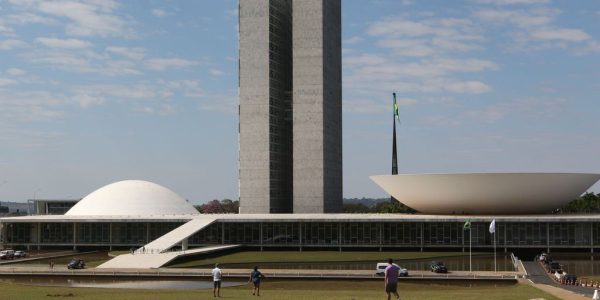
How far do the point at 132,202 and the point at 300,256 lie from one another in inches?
1389

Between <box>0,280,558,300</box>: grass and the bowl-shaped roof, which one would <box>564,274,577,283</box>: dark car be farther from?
the bowl-shaped roof

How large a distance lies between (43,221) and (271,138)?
33.6 metres

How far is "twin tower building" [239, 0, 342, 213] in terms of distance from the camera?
113875 mm

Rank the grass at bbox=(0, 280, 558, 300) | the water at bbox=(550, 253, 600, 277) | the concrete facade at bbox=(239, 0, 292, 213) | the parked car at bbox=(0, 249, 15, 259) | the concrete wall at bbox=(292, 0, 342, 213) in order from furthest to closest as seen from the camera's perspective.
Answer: the concrete wall at bbox=(292, 0, 342, 213), the concrete facade at bbox=(239, 0, 292, 213), the parked car at bbox=(0, 249, 15, 259), the water at bbox=(550, 253, 600, 277), the grass at bbox=(0, 280, 558, 300)

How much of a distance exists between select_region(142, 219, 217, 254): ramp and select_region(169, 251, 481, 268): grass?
5.41 m

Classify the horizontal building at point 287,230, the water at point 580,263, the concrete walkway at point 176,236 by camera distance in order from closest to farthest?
the water at point 580,263 → the concrete walkway at point 176,236 → the horizontal building at point 287,230

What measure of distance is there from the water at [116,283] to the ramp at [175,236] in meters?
20.3

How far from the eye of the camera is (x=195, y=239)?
97.5 metres

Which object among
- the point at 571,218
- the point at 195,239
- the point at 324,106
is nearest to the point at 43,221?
the point at 195,239

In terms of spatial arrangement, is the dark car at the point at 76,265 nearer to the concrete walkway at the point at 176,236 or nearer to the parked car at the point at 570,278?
the concrete walkway at the point at 176,236

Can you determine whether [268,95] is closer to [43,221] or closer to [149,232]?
[149,232]

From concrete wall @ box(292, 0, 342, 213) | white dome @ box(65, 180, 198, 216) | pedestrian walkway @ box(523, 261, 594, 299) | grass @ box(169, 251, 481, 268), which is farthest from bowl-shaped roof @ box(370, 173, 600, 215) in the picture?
white dome @ box(65, 180, 198, 216)

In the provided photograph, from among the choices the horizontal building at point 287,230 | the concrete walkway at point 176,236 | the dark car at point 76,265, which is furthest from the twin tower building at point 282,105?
the dark car at point 76,265

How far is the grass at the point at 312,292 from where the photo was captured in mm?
38594
